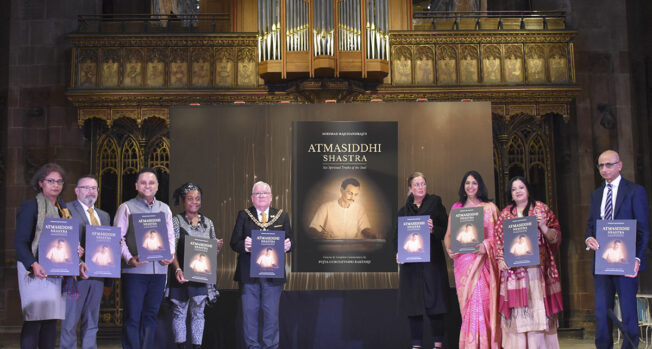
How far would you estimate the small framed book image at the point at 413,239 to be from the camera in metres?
6.79

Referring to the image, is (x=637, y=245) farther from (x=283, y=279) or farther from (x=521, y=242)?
(x=283, y=279)

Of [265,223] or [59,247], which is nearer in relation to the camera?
[59,247]

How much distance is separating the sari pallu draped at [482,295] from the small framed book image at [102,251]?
130 inches

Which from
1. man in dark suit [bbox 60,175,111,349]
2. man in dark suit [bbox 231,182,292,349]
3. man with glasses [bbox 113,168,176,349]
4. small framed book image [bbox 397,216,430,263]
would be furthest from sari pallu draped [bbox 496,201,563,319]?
man in dark suit [bbox 60,175,111,349]

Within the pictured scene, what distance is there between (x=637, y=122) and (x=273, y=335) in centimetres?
873

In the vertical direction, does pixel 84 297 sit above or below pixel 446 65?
below

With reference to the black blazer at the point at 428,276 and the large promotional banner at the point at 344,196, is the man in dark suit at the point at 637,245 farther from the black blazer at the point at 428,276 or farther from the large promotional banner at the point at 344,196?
the large promotional banner at the point at 344,196

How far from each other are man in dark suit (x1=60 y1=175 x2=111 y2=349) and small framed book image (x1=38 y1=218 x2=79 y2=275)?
0.59 feet

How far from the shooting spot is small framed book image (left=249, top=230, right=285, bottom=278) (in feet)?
21.9

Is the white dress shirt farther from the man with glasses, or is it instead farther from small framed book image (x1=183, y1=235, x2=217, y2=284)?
the man with glasses

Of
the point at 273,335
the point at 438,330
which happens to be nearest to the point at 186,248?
the point at 273,335

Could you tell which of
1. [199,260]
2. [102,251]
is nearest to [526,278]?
[199,260]

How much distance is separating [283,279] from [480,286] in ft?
6.38

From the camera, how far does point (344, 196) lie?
308 inches
